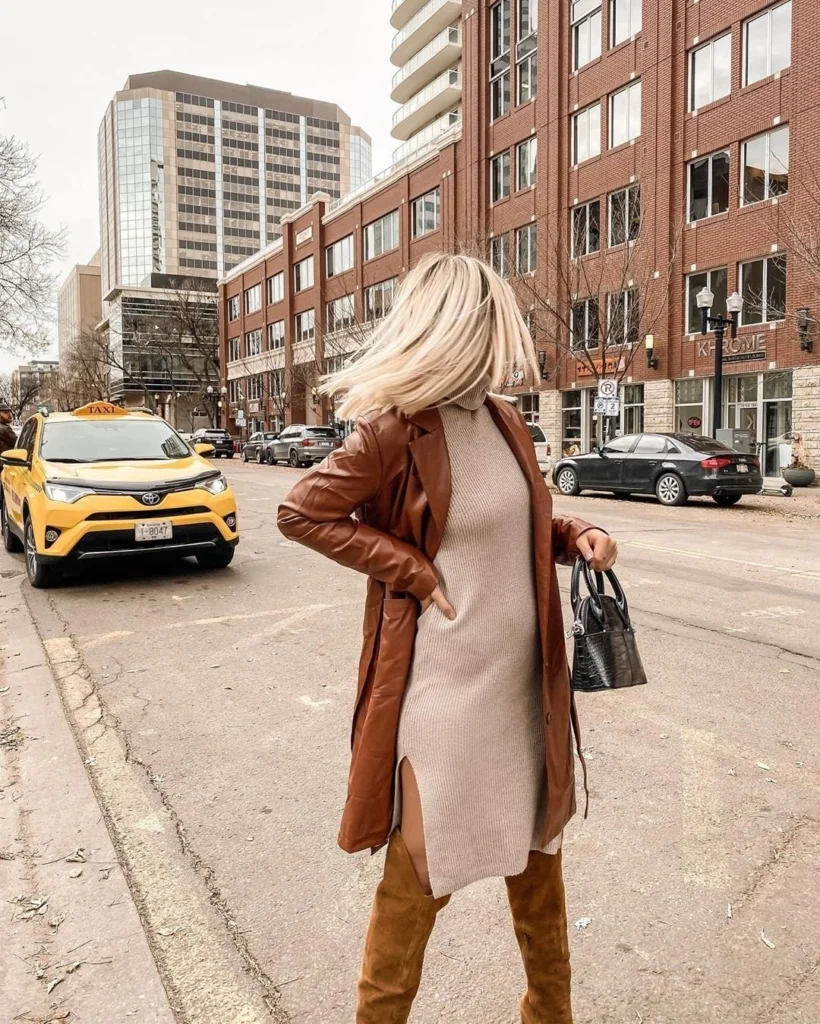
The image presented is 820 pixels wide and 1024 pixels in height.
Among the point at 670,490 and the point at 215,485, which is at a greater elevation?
the point at 215,485

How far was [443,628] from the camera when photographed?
5.71 ft

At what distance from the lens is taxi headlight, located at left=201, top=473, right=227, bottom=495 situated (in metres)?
8.06

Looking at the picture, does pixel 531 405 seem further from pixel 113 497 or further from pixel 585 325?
pixel 113 497

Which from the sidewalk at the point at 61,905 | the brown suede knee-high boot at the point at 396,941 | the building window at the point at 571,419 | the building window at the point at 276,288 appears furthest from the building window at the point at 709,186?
the building window at the point at 276,288

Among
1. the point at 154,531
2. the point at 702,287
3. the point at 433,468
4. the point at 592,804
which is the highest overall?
the point at 702,287

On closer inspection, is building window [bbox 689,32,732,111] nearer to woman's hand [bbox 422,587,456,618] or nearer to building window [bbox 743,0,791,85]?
building window [bbox 743,0,791,85]

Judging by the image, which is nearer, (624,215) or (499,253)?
(624,215)

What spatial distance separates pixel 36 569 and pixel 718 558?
741 cm

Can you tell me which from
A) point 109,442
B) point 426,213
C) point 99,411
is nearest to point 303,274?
point 426,213

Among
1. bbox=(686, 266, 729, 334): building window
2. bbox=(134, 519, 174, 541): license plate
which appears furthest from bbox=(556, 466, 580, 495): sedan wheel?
bbox=(134, 519, 174, 541): license plate

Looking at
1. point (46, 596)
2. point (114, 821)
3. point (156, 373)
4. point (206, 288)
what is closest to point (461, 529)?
point (114, 821)

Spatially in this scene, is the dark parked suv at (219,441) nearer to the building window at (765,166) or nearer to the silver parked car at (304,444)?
the silver parked car at (304,444)

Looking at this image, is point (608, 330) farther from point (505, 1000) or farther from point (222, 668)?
point (505, 1000)

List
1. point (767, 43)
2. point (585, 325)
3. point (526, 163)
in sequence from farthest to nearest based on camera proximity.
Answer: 1. point (526, 163)
2. point (585, 325)
3. point (767, 43)
